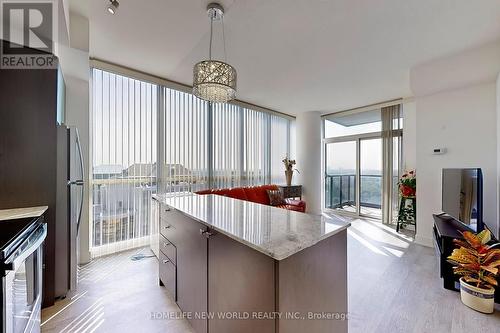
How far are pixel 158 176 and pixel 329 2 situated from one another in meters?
3.30

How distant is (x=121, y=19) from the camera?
229 cm

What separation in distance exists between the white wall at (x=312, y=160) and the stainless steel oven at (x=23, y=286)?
5.22 m

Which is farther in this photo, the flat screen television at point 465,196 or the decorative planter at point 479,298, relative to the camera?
the flat screen television at point 465,196

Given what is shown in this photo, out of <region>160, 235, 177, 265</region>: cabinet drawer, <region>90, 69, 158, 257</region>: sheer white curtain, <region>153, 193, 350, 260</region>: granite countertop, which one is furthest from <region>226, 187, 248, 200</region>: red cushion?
<region>153, 193, 350, 260</region>: granite countertop

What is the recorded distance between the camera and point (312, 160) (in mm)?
5746

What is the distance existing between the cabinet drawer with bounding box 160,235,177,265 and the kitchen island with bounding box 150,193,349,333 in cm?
24

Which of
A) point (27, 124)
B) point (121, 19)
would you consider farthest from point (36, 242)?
point (121, 19)

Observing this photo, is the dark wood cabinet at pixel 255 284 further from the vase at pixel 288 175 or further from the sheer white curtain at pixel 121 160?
the vase at pixel 288 175

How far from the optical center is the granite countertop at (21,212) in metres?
1.50

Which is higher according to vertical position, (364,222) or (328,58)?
(328,58)

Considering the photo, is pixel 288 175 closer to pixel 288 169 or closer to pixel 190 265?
pixel 288 169

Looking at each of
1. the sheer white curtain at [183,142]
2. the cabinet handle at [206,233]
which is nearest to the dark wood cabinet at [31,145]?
the cabinet handle at [206,233]

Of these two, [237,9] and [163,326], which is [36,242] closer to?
[163,326]

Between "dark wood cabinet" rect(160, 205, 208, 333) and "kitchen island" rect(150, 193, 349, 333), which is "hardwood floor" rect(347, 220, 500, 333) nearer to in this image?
"kitchen island" rect(150, 193, 349, 333)
